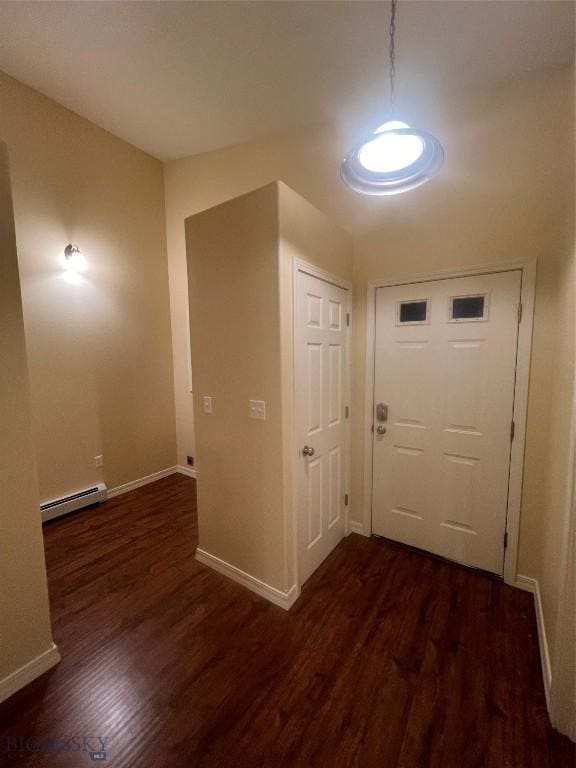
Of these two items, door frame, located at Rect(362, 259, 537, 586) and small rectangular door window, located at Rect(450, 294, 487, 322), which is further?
small rectangular door window, located at Rect(450, 294, 487, 322)

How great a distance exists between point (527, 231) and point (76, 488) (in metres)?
4.12

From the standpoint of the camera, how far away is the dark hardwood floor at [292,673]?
1.21m

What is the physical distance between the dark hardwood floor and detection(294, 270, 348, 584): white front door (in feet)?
0.96

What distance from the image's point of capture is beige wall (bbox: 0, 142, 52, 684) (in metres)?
1.35

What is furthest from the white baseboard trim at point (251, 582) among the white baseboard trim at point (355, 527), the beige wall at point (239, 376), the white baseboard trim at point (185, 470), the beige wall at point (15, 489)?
the white baseboard trim at point (185, 470)

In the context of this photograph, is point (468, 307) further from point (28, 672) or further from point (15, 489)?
point (28, 672)

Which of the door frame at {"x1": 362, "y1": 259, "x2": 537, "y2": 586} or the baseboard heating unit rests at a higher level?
the door frame at {"x1": 362, "y1": 259, "x2": 537, "y2": 586}

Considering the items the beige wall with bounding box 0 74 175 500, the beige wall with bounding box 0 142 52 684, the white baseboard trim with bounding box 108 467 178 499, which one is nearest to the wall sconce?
the beige wall with bounding box 0 74 175 500

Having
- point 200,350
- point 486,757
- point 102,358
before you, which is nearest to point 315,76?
point 200,350

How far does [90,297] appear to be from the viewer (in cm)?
298

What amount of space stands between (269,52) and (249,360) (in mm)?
1997

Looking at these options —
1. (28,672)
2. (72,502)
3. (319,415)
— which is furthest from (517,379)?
(72,502)

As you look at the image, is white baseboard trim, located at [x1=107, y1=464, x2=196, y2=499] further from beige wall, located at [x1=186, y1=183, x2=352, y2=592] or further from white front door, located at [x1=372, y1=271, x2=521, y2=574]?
white front door, located at [x1=372, y1=271, x2=521, y2=574]

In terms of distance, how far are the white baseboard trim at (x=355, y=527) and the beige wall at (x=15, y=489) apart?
2069 millimetres
